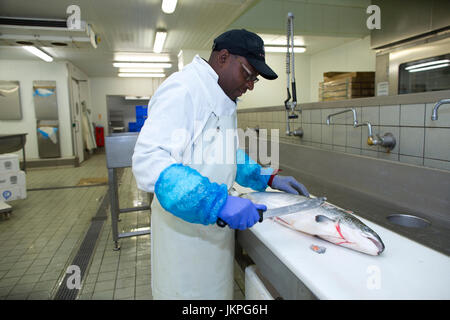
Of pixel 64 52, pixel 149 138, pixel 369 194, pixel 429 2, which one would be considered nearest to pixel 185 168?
pixel 149 138

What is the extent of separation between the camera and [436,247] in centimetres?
109

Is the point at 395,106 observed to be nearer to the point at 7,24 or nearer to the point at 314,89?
the point at 7,24

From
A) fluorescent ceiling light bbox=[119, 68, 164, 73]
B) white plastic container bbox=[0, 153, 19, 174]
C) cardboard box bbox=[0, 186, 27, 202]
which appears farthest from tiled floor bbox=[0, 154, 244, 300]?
fluorescent ceiling light bbox=[119, 68, 164, 73]

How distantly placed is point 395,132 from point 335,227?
1259 mm

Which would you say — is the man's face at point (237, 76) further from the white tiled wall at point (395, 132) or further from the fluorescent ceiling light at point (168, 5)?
the fluorescent ceiling light at point (168, 5)

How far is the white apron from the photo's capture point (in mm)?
1184

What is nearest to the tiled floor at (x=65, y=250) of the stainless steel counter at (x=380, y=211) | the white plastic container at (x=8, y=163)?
the white plastic container at (x=8, y=163)

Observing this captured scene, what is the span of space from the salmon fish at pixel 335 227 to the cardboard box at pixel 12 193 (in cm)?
420

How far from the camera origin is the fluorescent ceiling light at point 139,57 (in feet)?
23.4

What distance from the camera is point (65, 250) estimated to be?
113 inches

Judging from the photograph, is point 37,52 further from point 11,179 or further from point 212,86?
point 212,86

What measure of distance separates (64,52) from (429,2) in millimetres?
6960

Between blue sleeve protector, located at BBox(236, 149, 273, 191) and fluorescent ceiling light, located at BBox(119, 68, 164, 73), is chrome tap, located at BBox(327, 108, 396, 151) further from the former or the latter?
fluorescent ceiling light, located at BBox(119, 68, 164, 73)

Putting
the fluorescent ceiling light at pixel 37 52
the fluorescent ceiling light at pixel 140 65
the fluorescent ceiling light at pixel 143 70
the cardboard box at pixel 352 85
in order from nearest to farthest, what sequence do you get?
the cardboard box at pixel 352 85, the fluorescent ceiling light at pixel 37 52, the fluorescent ceiling light at pixel 140 65, the fluorescent ceiling light at pixel 143 70
